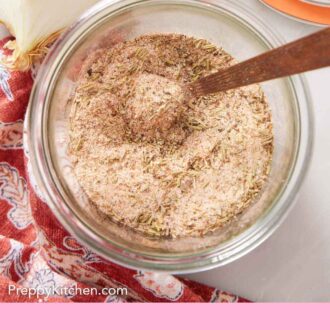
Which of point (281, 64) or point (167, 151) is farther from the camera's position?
point (167, 151)

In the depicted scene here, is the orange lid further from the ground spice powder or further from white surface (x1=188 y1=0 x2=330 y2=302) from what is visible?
the ground spice powder

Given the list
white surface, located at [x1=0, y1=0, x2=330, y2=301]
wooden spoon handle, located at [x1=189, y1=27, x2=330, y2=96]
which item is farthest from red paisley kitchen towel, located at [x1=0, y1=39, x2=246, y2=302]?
wooden spoon handle, located at [x1=189, y1=27, x2=330, y2=96]

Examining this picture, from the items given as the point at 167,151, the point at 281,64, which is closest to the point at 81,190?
the point at 167,151

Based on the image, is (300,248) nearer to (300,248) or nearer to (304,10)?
(300,248)

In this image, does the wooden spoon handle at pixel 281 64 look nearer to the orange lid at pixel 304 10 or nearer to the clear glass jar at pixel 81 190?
the clear glass jar at pixel 81 190

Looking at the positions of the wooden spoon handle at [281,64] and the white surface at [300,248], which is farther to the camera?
the white surface at [300,248]

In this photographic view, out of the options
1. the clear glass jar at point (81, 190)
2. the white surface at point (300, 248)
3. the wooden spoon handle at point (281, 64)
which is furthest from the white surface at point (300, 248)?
the wooden spoon handle at point (281, 64)
